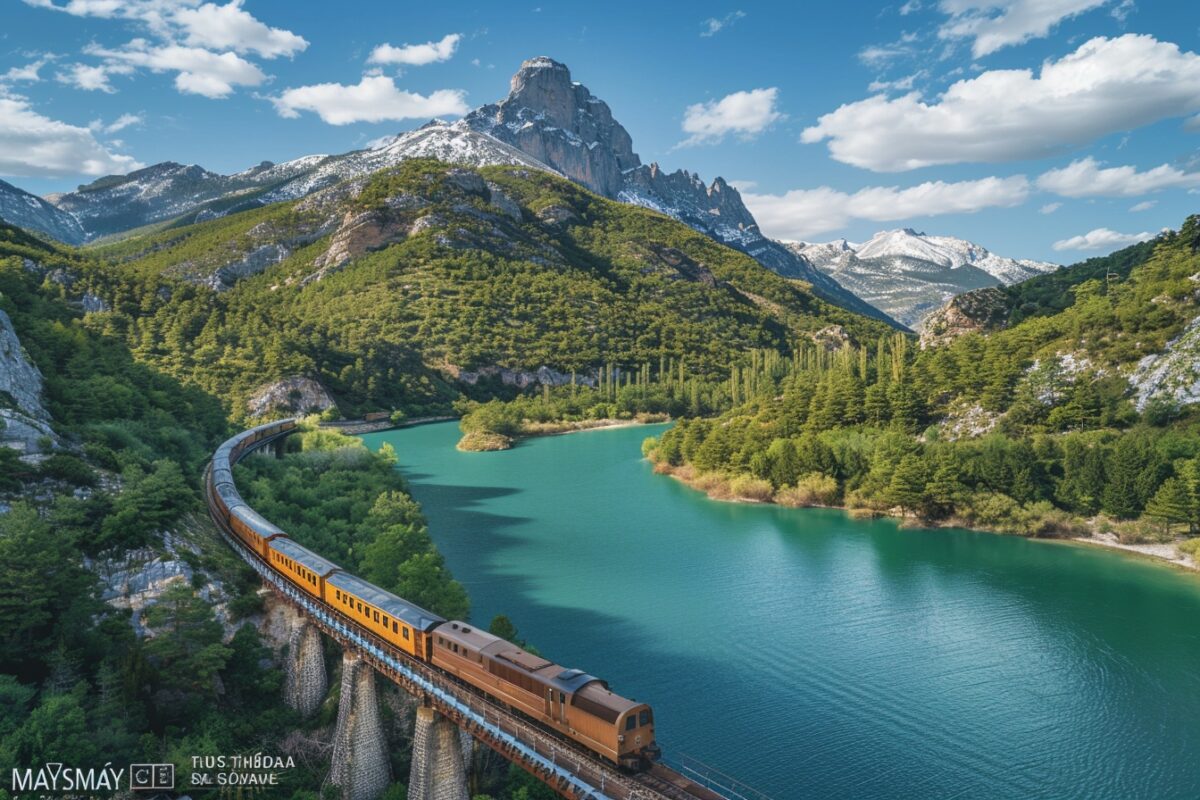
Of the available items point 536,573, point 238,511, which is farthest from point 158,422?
point 536,573

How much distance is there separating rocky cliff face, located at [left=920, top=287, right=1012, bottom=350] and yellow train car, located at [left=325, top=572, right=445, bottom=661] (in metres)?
90.0

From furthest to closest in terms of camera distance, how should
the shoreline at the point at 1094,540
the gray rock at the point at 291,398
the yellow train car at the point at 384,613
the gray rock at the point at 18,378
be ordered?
the gray rock at the point at 291,398
the shoreline at the point at 1094,540
the gray rock at the point at 18,378
the yellow train car at the point at 384,613

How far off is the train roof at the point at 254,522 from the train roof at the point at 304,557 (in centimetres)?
114

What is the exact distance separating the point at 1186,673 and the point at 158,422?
2662 inches

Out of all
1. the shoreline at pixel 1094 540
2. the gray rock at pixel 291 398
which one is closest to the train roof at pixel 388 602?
the shoreline at pixel 1094 540

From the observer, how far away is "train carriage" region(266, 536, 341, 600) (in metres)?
29.0

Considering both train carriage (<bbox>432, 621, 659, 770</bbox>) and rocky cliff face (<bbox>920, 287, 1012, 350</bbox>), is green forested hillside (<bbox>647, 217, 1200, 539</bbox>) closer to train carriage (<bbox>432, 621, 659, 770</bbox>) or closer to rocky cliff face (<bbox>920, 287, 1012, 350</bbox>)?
rocky cliff face (<bbox>920, 287, 1012, 350</bbox>)

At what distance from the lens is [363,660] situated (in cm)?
2541

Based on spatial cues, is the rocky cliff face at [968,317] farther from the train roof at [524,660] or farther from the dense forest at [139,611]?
the train roof at [524,660]

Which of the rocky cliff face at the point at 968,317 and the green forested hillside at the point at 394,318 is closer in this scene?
the rocky cliff face at the point at 968,317

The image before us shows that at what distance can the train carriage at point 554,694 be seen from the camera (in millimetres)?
18688

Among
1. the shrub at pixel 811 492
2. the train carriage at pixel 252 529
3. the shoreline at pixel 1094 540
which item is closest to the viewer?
the train carriage at pixel 252 529

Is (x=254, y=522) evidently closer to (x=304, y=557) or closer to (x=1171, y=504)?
(x=304, y=557)

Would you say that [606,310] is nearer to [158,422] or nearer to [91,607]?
[158,422]
